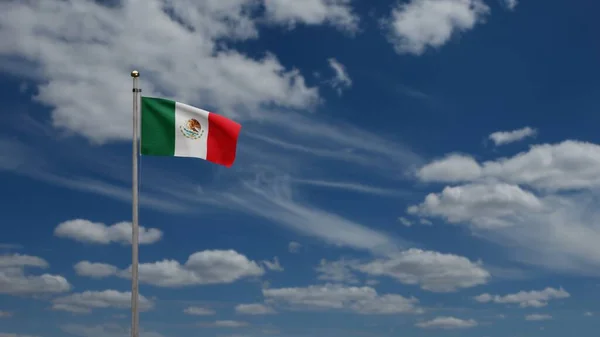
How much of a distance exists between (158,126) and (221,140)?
14.3ft

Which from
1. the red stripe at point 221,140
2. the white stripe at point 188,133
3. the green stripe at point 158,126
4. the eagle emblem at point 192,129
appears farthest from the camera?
the red stripe at point 221,140

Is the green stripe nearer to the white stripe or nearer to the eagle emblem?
the white stripe

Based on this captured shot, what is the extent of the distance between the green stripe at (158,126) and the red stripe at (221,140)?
2595mm

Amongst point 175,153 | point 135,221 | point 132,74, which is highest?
point 132,74

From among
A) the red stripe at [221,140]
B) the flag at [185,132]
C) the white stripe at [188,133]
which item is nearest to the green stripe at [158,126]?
the flag at [185,132]

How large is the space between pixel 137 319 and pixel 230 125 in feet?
47.1

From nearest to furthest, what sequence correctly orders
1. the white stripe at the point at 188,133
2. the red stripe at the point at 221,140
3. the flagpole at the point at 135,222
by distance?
the flagpole at the point at 135,222, the white stripe at the point at 188,133, the red stripe at the point at 221,140

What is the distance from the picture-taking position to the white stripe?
200ft

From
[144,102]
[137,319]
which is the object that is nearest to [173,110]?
[144,102]

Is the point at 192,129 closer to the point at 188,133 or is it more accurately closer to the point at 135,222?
the point at 188,133

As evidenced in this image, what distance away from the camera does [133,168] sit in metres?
58.6

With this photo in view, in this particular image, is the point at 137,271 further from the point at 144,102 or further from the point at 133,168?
the point at 144,102

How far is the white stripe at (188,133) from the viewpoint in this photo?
60.8 metres

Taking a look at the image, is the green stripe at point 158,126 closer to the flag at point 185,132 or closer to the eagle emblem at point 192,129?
the flag at point 185,132
